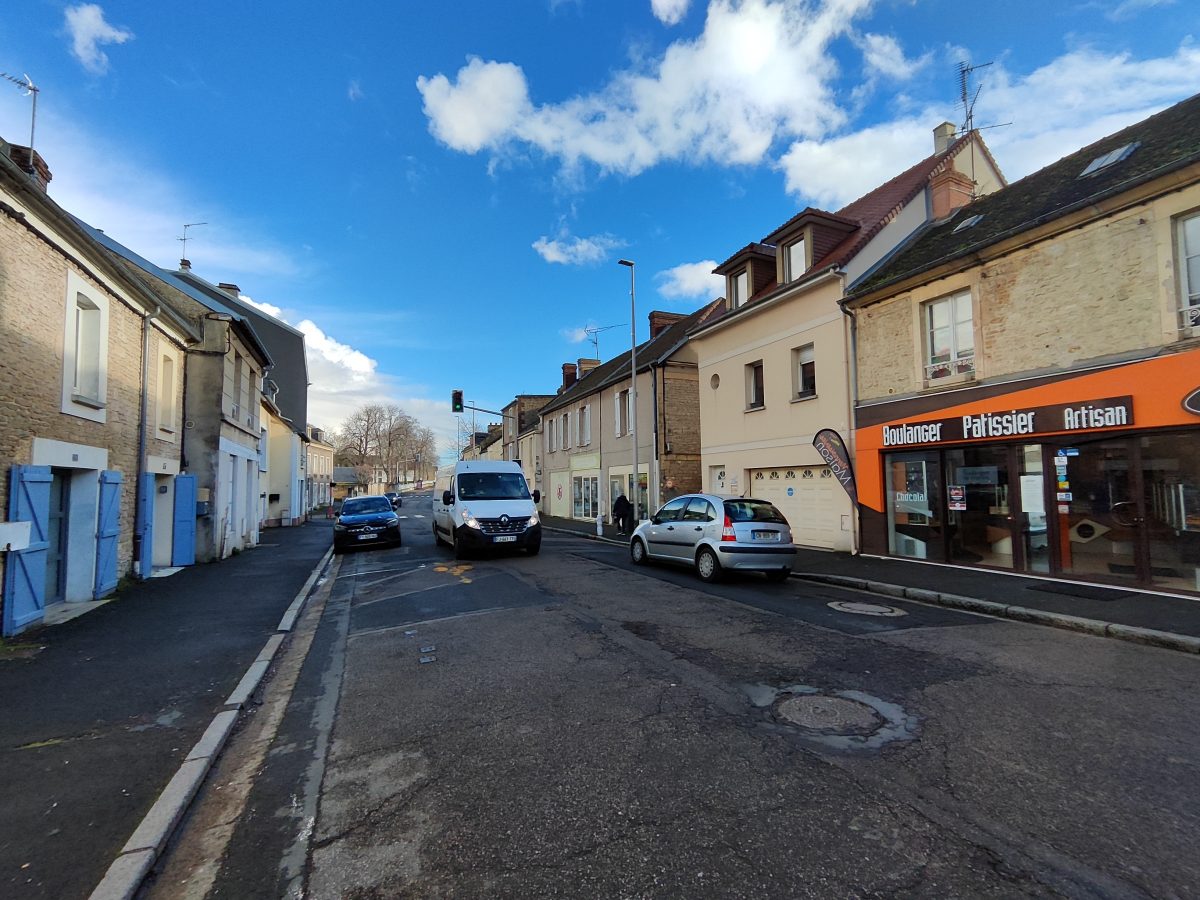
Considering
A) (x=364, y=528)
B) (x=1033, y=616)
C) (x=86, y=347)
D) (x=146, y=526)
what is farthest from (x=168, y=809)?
(x=364, y=528)

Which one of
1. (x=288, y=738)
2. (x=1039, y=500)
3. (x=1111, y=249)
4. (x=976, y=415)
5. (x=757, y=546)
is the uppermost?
(x=1111, y=249)

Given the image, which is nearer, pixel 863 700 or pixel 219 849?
pixel 219 849

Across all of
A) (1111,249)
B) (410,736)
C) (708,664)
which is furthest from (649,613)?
(1111,249)

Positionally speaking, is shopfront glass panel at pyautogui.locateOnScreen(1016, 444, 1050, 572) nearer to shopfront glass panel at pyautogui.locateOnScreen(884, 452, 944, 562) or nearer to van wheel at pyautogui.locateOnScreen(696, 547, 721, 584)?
shopfront glass panel at pyautogui.locateOnScreen(884, 452, 944, 562)

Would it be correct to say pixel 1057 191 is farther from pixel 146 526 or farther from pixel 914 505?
pixel 146 526

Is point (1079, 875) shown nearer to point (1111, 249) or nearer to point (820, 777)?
point (820, 777)

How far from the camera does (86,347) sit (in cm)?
→ 984

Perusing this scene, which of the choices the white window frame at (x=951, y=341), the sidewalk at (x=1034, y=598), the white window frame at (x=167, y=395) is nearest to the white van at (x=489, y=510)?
the sidewalk at (x=1034, y=598)

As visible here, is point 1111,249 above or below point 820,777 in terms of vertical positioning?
above

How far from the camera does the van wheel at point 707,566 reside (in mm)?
10812

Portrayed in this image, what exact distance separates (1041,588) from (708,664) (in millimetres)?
6710

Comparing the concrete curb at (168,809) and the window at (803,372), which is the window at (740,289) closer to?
the window at (803,372)

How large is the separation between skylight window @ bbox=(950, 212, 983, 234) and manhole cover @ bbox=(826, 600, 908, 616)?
370 inches

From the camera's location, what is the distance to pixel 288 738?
14.6 ft
